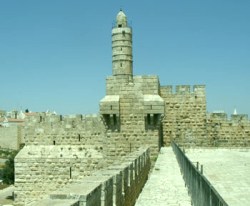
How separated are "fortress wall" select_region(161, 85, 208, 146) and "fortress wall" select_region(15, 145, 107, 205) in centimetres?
292

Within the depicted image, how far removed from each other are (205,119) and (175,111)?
1.14 meters

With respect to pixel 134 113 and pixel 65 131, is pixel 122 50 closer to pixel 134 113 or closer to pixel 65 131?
pixel 65 131

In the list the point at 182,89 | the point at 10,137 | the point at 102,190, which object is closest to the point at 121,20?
the point at 182,89

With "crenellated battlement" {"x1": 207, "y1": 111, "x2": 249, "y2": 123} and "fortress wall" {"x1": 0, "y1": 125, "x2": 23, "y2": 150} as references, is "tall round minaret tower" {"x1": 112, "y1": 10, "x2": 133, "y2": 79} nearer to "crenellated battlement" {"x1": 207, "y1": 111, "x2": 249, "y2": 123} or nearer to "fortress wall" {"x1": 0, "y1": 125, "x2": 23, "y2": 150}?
"crenellated battlement" {"x1": 207, "y1": 111, "x2": 249, "y2": 123}

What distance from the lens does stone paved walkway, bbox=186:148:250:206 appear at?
7.19m

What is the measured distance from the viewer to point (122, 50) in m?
23.8

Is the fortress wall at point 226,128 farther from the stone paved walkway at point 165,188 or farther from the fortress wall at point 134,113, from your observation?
the stone paved walkway at point 165,188

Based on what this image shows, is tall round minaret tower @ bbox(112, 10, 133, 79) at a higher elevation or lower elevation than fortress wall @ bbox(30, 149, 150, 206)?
higher

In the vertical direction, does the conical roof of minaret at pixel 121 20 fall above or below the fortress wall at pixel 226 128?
above

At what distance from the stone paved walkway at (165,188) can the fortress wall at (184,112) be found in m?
4.16

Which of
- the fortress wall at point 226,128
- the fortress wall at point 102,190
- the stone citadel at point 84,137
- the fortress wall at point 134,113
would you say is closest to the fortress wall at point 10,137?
the stone citadel at point 84,137

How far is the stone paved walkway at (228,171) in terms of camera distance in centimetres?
719

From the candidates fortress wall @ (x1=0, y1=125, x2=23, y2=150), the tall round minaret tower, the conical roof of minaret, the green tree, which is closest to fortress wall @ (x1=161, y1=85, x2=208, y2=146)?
the tall round minaret tower

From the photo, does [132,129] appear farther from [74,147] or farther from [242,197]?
[242,197]
